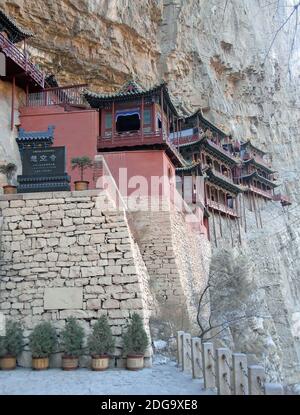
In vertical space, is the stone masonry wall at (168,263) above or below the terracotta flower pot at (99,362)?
above

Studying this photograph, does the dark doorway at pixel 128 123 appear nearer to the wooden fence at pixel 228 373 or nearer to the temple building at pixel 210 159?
the temple building at pixel 210 159

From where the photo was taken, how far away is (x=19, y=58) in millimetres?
16828

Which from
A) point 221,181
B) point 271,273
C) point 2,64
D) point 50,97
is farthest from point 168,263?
point 271,273

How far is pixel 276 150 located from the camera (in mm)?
44062

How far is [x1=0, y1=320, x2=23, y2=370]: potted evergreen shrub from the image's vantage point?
7680 millimetres

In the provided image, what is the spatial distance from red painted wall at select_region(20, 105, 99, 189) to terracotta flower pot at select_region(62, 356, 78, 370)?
990cm

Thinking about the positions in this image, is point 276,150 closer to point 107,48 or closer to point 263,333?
point 107,48

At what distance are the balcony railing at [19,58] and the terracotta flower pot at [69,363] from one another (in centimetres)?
1229

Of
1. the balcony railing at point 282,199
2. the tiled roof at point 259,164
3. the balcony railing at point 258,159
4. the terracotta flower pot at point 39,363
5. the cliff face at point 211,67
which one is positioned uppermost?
the cliff face at point 211,67

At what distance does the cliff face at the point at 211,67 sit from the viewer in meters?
22.9

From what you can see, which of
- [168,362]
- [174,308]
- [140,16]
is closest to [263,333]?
[174,308]

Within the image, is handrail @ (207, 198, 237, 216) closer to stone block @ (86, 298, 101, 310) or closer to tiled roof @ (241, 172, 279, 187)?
tiled roof @ (241, 172, 279, 187)

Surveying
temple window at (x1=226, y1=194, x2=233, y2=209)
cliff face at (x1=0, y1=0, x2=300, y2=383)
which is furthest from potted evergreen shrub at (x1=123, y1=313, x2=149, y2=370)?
temple window at (x1=226, y1=194, x2=233, y2=209)

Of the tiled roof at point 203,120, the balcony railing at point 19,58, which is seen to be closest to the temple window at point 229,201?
the tiled roof at point 203,120
